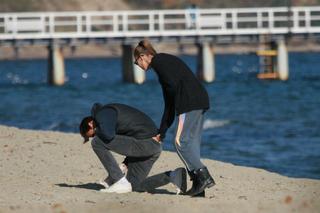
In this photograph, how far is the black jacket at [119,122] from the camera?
11.9 meters

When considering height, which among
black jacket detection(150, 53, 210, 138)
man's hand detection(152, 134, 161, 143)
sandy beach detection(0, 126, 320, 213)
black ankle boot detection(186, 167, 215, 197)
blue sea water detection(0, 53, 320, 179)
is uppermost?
black jacket detection(150, 53, 210, 138)

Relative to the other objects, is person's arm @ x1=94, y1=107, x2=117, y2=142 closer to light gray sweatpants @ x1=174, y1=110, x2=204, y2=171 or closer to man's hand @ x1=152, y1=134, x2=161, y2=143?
man's hand @ x1=152, y1=134, x2=161, y2=143

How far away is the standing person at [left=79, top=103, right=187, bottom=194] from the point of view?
469 inches

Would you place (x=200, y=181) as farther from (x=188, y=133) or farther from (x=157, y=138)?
(x=157, y=138)

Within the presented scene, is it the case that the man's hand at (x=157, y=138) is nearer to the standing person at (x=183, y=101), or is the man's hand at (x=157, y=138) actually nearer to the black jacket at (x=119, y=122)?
the black jacket at (x=119, y=122)

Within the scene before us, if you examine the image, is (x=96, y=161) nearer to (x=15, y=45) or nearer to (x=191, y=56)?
(x=15, y=45)

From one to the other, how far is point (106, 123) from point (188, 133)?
2.78 feet

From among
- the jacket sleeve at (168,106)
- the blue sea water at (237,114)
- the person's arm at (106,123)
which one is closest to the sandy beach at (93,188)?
the person's arm at (106,123)

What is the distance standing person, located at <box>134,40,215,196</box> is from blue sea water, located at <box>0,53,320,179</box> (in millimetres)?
6796

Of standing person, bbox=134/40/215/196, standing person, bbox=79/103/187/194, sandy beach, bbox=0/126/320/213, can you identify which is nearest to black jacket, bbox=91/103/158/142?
standing person, bbox=79/103/187/194

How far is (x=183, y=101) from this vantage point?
38.3ft

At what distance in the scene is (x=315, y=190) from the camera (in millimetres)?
13156

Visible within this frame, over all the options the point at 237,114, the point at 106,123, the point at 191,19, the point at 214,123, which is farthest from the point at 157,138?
the point at 191,19

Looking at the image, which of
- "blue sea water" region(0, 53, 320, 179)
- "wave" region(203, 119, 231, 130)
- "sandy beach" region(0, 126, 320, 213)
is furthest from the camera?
"wave" region(203, 119, 231, 130)
